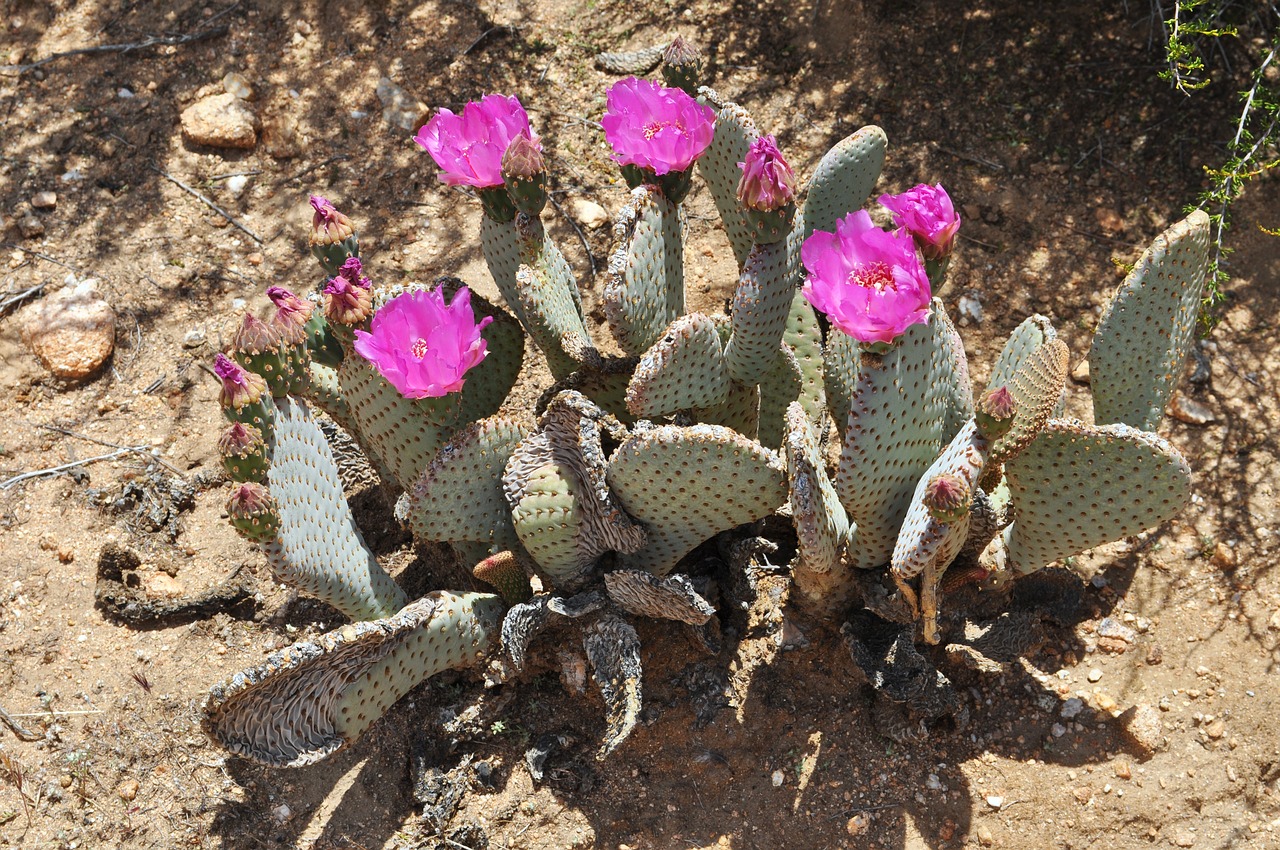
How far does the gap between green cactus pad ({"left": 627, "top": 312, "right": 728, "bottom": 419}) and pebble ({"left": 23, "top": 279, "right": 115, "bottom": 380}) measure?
7.44 ft

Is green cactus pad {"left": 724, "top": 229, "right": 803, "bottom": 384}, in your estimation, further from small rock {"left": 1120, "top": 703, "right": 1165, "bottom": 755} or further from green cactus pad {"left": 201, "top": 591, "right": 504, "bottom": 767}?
small rock {"left": 1120, "top": 703, "right": 1165, "bottom": 755}

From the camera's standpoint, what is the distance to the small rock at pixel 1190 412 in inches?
127

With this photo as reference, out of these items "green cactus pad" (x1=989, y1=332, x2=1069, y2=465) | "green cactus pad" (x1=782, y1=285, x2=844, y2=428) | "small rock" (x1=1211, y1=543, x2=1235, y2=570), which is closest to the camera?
"green cactus pad" (x1=989, y1=332, x2=1069, y2=465)

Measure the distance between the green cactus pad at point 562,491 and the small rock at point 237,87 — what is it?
102 inches

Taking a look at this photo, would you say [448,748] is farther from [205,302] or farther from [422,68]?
[422,68]

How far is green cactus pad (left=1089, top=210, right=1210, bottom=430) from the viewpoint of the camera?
7.90 feet

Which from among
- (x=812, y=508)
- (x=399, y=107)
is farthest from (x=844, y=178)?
(x=399, y=107)

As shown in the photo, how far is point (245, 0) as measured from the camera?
4.55 metres

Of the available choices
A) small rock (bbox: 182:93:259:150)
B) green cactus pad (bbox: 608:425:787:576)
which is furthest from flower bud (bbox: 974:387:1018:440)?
small rock (bbox: 182:93:259:150)

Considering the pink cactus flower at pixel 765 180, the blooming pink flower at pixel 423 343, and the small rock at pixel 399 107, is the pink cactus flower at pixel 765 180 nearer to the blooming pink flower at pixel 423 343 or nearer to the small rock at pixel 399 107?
the blooming pink flower at pixel 423 343

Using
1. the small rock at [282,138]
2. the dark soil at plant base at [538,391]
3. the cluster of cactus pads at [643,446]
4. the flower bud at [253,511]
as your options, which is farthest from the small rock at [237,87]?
the flower bud at [253,511]

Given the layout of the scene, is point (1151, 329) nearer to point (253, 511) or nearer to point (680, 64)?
point (680, 64)

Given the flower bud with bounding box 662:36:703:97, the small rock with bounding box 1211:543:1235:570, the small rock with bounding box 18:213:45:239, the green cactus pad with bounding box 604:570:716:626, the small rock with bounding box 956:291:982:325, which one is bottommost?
the small rock with bounding box 1211:543:1235:570

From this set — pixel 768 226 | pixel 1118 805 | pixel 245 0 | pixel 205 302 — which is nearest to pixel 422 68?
pixel 245 0
